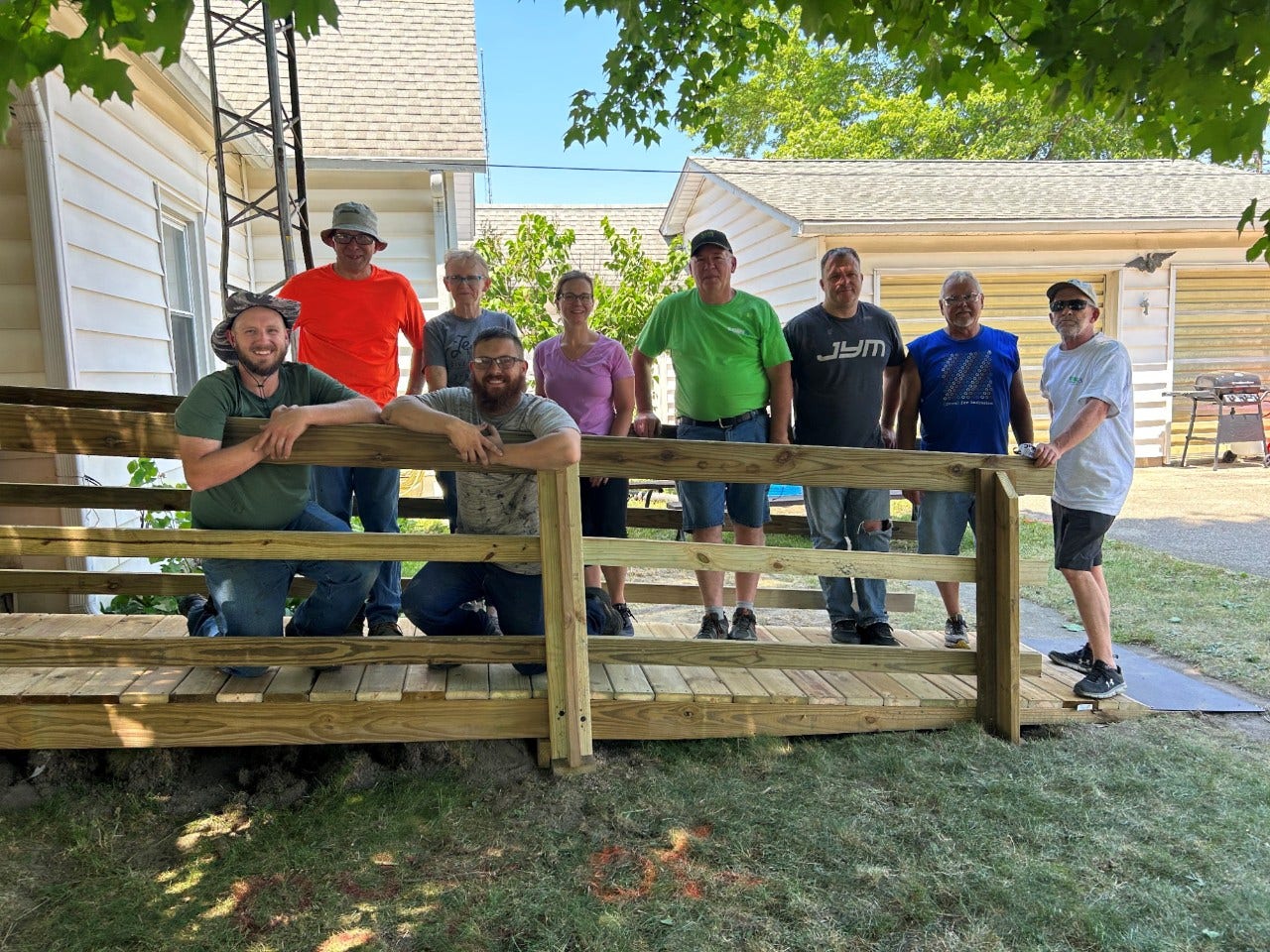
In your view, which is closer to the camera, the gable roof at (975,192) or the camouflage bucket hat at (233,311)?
the camouflage bucket hat at (233,311)

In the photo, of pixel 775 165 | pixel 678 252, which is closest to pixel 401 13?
pixel 678 252

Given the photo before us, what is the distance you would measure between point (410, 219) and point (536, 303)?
2015 millimetres

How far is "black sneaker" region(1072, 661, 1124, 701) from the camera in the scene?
3.97 metres

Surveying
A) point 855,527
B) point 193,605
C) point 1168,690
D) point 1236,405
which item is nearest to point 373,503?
point 193,605

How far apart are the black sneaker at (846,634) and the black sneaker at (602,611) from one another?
1152mm

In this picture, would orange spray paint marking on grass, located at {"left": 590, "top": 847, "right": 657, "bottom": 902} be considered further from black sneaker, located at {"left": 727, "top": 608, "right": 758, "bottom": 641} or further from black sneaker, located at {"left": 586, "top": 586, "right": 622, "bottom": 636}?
black sneaker, located at {"left": 727, "top": 608, "right": 758, "bottom": 641}

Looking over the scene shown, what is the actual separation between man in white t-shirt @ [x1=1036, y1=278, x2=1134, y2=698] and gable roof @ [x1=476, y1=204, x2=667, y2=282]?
18.7 m

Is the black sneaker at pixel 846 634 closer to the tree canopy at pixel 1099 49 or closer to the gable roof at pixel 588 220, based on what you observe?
the tree canopy at pixel 1099 49

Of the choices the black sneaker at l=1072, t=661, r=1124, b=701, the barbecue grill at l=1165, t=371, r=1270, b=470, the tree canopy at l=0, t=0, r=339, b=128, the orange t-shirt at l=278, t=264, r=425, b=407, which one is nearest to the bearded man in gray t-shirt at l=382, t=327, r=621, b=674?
the orange t-shirt at l=278, t=264, r=425, b=407

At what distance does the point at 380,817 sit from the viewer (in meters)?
3.16

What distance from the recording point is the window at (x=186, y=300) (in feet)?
24.2

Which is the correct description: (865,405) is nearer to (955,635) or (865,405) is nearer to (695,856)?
(955,635)

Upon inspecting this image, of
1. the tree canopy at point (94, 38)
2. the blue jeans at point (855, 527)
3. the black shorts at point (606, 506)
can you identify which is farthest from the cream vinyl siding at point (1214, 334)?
the tree canopy at point (94, 38)

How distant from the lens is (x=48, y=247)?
4.92 meters
